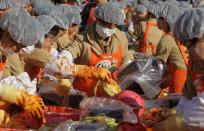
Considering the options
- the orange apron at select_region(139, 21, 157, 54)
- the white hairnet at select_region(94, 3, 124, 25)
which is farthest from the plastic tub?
the orange apron at select_region(139, 21, 157, 54)

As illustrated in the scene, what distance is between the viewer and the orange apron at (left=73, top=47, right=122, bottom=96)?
21.6 feet

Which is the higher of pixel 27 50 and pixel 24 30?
pixel 24 30

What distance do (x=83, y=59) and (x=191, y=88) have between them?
2.58 metres

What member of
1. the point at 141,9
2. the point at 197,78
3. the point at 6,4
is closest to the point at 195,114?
the point at 197,78

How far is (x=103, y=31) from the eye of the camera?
6.96m

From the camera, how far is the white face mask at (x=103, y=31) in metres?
6.93

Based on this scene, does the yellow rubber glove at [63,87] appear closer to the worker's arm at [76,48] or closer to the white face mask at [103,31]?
the worker's arm at [76,48]

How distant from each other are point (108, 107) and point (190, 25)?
131 cm

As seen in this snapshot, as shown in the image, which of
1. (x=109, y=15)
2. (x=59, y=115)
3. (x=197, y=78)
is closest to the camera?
(x=197, y=78)

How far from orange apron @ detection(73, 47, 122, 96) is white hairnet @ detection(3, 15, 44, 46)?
1.60m

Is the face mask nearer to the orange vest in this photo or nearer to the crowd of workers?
the crowd of workers

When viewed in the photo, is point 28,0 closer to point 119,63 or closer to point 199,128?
point 119,63

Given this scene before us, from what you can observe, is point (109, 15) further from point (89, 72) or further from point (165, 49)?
point (89, 72)

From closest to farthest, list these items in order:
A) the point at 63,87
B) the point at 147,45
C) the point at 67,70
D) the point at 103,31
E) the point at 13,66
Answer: the point at 13,66 → the point at 67,70 → the point at 63,87 → the point at 103,31 → the point at 147,45
